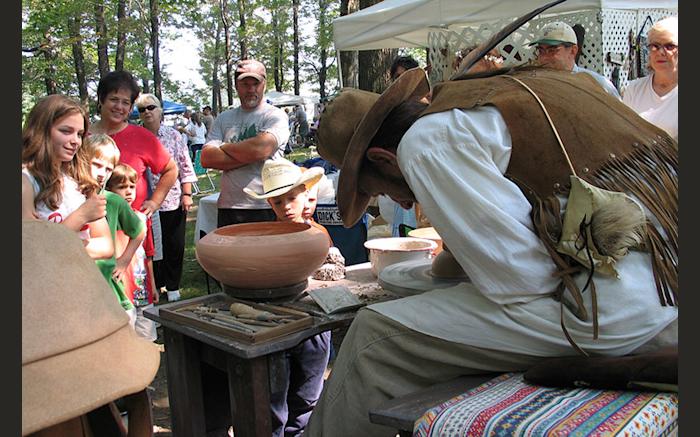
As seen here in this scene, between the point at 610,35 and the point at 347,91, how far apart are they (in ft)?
12.3

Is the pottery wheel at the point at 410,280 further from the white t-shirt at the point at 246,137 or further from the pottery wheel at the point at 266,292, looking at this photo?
the white t-shirt at the point at 246,137

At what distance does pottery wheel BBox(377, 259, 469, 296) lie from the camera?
205 cm

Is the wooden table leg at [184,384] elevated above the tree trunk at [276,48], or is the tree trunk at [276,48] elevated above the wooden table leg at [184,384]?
the tree trunk at [276,48]

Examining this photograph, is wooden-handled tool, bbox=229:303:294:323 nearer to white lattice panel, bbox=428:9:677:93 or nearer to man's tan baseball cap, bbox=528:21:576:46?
man's tan baseball cap, bbox=528:21:576:46

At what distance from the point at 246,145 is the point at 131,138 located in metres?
0.68

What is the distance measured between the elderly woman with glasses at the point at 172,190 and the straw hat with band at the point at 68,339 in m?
3.52

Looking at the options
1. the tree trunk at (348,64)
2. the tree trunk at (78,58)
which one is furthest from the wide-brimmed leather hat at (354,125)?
the tree trunk at (78,58)

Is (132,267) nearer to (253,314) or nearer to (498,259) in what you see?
(253,314)

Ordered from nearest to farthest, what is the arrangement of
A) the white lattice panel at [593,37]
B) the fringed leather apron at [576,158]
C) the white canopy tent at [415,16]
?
the fringed leather apron at [576,158] < the white lattice panel at [593,37] < the white canopy tent at [415,16]

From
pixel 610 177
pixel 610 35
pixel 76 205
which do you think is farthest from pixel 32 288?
pixel 610 35

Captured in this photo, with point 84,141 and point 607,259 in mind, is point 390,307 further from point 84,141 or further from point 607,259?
point 84,141

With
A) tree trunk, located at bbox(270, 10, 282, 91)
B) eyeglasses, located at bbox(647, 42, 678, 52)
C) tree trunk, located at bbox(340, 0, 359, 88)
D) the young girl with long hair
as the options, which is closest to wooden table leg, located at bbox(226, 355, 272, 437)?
the young girl with long hair

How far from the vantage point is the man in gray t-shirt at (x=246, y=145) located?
382 cm

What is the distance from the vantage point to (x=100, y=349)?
1044mm
